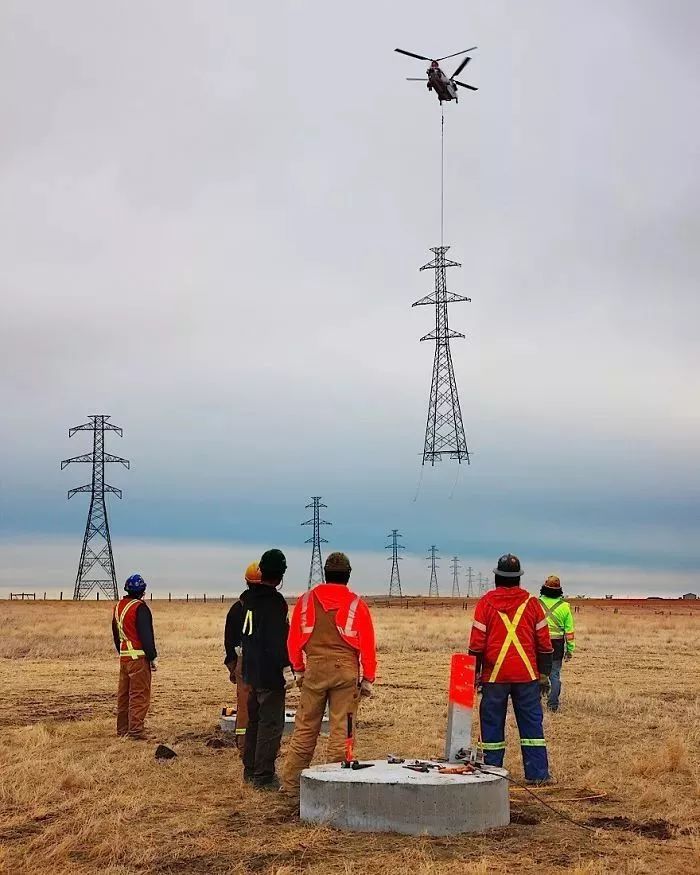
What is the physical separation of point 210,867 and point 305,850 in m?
0.72

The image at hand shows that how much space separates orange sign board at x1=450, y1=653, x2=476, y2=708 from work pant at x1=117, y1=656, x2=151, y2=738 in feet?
17.5

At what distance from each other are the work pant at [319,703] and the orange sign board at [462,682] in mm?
925

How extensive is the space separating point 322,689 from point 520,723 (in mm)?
2149

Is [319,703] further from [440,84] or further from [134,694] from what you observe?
[440,84]

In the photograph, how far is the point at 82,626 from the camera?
4491 cm

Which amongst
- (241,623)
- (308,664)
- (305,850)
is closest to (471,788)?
(305,850)

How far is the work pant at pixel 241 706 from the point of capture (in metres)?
11.8

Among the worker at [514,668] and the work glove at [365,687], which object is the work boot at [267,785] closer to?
the work glove at [365,687]

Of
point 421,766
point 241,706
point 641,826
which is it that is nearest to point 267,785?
point 241,706

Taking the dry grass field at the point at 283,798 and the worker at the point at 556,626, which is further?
the worker at the point at 556,626

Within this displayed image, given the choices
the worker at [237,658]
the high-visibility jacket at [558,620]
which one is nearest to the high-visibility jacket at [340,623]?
the worker at [237,658]

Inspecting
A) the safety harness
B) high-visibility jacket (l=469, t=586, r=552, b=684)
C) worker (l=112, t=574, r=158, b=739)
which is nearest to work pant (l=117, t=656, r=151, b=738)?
worker (l=112, t=574, r=158, b=739)

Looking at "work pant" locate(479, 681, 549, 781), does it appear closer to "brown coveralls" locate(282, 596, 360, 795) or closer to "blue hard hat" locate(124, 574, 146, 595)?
"brown coveralls" locate(282, 596, 360, 795)

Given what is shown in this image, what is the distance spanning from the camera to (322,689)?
979 cm
